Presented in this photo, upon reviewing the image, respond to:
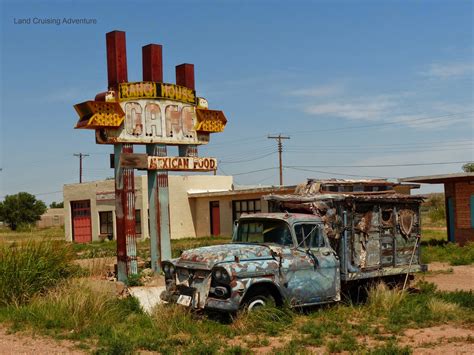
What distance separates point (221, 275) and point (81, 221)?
33.2 m

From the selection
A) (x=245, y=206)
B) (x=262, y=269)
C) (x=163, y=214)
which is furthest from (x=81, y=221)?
(x=262, y=269)

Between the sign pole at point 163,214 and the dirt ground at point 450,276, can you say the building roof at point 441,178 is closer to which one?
the dirt ground at point 450,276

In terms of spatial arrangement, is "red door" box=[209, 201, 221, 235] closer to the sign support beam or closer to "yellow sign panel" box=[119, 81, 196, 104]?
"yellow sign panel" box=[119, 81, 196, 104]

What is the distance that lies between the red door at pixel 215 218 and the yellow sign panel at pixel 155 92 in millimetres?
20266

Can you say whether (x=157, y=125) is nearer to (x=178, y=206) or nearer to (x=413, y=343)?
(x=413, y=343)

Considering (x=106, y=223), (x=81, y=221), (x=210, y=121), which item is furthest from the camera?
(x=81, y=221)

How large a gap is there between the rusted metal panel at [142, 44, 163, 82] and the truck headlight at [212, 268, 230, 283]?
7906 mm

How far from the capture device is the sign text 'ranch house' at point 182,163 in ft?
50.1

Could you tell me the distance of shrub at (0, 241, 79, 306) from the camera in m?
10.8

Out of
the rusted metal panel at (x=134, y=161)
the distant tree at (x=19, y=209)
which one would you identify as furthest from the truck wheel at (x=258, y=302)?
the distant tree at (x=19, y=209)

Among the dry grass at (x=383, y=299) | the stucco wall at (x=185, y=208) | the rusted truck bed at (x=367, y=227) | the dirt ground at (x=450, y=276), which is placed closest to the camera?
the dry grass at (x=383, y=299)

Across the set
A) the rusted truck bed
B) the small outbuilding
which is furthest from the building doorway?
the rusted truck bed

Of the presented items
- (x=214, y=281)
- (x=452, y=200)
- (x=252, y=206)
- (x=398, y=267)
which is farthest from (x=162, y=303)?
(x=252, y=206)

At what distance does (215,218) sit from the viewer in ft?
120
